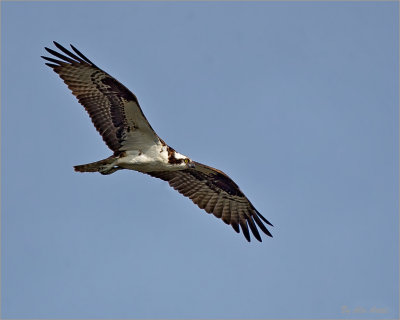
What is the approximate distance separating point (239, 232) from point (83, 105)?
4471mm

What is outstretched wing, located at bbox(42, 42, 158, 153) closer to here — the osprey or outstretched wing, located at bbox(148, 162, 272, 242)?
the osprey

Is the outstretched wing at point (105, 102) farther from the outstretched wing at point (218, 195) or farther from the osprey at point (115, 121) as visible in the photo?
the outstretched wing at point (218, 195)

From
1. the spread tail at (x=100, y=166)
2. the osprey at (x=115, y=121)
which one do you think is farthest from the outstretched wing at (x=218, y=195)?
the spread tail at (x=100, y=166)

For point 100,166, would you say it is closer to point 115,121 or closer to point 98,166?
point 98,166

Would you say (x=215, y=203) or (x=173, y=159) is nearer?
(x=173, y=159)

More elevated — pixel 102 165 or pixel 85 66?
pixel 85 66

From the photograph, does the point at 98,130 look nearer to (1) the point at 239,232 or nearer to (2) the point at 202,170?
(2) the point at 202,170

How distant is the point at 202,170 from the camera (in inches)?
687

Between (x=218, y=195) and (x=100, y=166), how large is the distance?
128 inches

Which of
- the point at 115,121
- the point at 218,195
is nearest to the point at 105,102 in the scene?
the point at 115,121

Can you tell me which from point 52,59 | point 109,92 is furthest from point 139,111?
point 52,59

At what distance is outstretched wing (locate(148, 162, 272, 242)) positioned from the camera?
17562 mm

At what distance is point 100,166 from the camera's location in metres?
15.8

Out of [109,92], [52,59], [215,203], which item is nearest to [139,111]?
[109,92]
